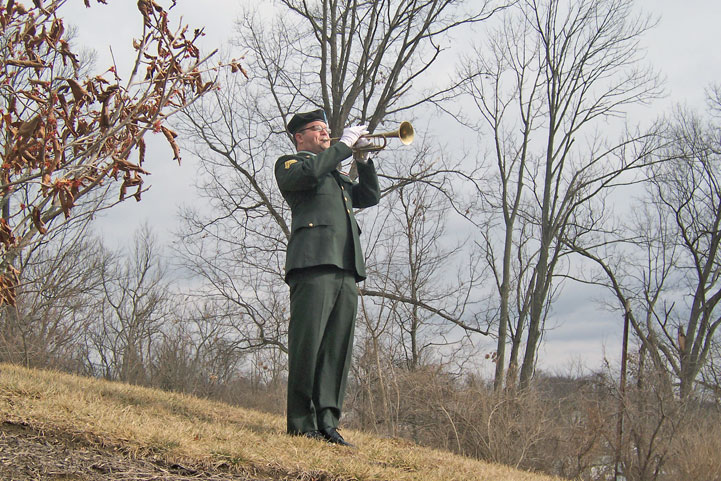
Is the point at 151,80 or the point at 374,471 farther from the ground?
the point at 151,80

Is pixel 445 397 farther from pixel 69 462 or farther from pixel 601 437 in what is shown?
pixel 69 462

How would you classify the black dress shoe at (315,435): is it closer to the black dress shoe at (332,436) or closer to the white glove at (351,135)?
the black dress shoe at (332,436)

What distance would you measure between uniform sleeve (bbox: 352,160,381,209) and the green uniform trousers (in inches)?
31.3

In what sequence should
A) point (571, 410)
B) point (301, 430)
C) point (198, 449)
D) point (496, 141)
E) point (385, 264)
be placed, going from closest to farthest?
point (198, 449) → point (301, 430) → point (571, 410) → point (385, 264) → point (496, 141)

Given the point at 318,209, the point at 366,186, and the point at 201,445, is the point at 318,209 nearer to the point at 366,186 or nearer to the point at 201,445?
the point at 366,186

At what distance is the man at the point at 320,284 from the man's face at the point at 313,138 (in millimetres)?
153

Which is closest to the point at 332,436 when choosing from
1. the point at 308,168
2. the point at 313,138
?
the point at 308,168

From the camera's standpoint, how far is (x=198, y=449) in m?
3.95

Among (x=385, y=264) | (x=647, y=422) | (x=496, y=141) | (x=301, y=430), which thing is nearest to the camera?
(x=301, y=430)

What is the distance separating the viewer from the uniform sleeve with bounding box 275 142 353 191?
493 centimetres

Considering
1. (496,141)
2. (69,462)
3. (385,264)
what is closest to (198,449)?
(69,462)

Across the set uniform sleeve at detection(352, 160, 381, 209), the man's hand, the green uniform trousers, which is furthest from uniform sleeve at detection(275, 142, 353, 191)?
the green uniform trousers

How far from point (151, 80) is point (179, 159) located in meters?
0.43

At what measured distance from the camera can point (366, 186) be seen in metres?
5.64
